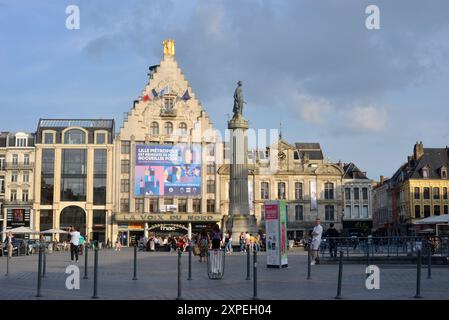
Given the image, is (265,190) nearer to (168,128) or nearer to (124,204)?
(168,128)

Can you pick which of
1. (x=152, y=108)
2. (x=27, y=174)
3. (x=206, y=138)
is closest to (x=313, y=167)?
(x=206, y=138)

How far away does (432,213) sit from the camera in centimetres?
8750

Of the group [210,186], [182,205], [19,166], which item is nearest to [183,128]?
[210,186]

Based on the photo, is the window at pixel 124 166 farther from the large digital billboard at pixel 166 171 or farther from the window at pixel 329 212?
the window at pixel 329 212

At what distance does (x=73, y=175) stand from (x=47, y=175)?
298cm

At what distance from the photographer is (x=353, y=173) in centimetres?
9512

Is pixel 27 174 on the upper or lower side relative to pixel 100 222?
upper

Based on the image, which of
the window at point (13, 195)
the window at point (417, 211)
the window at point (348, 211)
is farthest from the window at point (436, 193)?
the window at point (13, 195)

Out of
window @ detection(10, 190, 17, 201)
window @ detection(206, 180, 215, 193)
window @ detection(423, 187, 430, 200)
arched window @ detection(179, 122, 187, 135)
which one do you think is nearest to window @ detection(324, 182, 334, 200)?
window @ detection(423, 187, 430, 200)

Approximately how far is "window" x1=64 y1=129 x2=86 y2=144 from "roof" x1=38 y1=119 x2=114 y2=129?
137cm

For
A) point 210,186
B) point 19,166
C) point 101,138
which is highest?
point 101,138

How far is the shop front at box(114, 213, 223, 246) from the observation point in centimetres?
7875

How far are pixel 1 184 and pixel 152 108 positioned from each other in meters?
19.8
